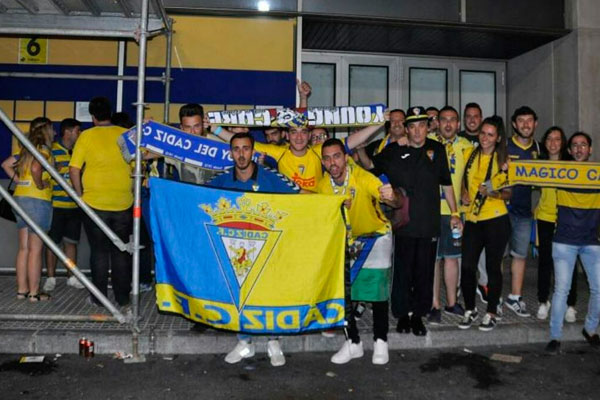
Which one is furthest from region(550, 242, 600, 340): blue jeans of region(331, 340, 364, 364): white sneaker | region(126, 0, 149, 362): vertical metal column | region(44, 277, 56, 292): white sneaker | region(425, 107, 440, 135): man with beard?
region(44, 277, 56, 292): white sneaker

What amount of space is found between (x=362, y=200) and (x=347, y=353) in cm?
143

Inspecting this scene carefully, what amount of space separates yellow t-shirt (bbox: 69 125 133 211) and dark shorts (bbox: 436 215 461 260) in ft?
11.4

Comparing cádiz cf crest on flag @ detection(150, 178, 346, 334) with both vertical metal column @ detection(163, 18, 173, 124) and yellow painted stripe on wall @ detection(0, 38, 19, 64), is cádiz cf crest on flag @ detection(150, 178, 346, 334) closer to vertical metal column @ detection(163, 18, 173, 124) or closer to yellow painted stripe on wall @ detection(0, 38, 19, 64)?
vertical metal column @ detection(163, 18, 173, 124)

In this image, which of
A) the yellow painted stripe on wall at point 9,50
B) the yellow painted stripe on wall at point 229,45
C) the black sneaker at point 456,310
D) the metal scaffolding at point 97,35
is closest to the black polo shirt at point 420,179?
the black sneaker at point 456,310

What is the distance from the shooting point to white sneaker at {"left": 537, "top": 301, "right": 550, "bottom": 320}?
6086 millimetres

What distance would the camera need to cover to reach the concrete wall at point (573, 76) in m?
8.73

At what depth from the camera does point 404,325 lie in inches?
217

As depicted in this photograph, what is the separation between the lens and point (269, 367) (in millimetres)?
4906

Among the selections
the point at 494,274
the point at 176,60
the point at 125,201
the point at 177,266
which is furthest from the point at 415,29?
Result: the point at 177,266

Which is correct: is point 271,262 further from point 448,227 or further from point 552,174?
point 552,174

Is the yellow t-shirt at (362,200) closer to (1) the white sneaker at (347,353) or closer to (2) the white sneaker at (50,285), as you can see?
(1) the white sneaker at (347,353)

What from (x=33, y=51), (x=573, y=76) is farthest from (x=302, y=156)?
(x=573, y=76)

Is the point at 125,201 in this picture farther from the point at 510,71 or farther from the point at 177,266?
the point at 510,71

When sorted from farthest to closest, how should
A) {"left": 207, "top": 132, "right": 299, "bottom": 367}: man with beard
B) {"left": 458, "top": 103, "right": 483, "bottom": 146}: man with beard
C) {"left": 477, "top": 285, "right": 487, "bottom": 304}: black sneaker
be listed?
1. {"left": 477, "top": 285, "right": 487, "bottom": 304}: black sneaker
2. {"left": 458, "top": 103, "right": 483, "bottom": 146}: man with beard
3. {"left": 207, "top": 132, "right": 299, "bottom": 367}: man with beard
